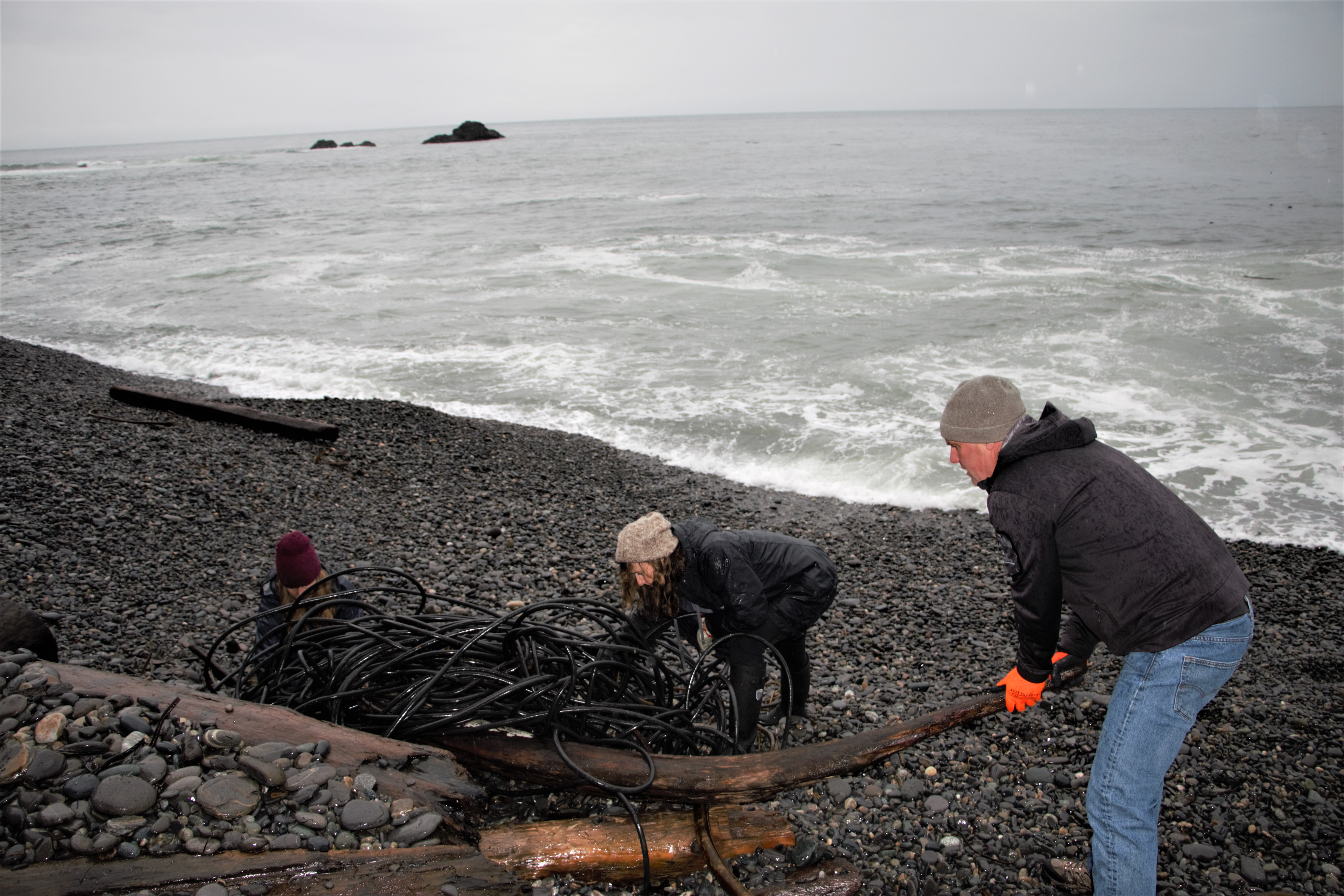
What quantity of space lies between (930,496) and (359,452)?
20.5 feet

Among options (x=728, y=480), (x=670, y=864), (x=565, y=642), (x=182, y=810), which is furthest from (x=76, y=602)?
(x=728, y=480)

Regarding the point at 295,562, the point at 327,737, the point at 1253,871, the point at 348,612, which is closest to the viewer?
the point at 327,737

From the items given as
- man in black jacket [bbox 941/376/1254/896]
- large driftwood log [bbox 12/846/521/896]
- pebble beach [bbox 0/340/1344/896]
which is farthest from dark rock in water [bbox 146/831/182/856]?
man in black jacket [bbox 941/376/1254/896]

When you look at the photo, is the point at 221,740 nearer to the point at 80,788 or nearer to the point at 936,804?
the point at 80,788

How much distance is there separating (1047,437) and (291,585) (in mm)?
3536

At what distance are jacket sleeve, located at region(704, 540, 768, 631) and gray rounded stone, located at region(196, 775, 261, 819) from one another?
196 cm

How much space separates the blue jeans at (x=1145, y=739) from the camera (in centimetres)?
252

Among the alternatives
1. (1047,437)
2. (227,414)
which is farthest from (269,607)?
(227,414)

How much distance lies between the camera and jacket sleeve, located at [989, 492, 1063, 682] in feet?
8.42

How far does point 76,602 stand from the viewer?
192 inches

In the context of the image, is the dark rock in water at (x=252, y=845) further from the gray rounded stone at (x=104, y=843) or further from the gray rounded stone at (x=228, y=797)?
the gray rounded stone at (x=104, y=843)

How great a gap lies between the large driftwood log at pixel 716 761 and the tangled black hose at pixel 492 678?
0.05 metres

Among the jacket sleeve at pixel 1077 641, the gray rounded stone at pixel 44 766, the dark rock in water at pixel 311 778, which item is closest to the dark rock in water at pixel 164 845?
the dark rock in water at pixel 311 778

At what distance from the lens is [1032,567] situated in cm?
260
